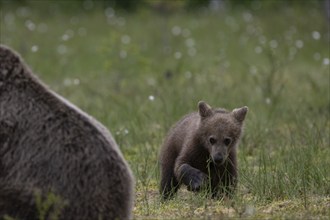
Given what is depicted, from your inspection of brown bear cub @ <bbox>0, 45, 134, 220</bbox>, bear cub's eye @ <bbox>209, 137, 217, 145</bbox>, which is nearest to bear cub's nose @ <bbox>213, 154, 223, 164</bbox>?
bear cub's eye @ <bbox>209, 137, 217, 145</bbox>

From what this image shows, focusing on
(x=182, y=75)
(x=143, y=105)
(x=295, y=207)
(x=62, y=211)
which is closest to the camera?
(x=62, y=211)

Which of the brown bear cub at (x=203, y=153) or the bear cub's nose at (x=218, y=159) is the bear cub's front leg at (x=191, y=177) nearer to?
the brown bear cub at (x=203, y=153)

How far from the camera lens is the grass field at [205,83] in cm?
757

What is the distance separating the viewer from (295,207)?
6.99 m

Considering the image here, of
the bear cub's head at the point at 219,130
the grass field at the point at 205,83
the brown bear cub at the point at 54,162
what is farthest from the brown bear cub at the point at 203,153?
the brown bear cub at the point at 54,162

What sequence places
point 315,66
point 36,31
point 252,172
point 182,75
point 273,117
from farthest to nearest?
point 36,31 → point 315,66 → point 182,75 → point 273,117 → point 252,172

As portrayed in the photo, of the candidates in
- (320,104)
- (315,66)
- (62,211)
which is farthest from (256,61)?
(62,211)

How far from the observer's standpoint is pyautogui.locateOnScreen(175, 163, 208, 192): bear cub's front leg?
25.6 ft

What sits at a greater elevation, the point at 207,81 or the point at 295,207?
the point at 295,207

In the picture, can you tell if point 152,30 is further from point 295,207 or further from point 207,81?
point 295,207

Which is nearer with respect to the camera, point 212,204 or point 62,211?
point 62,211

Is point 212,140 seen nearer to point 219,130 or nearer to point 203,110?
point 219,130

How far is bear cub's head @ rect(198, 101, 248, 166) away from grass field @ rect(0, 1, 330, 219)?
0.30m

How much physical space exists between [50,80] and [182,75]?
8.72 feet
